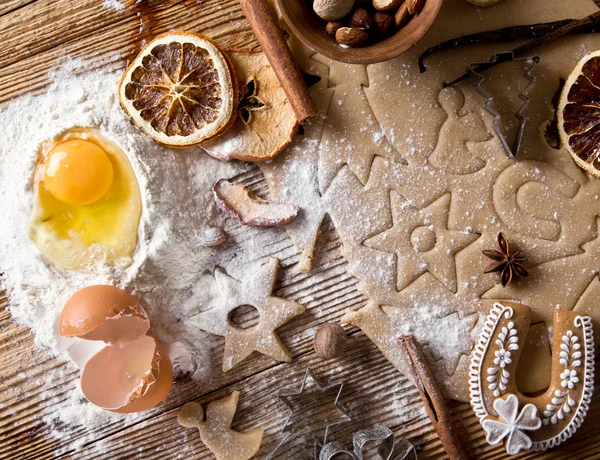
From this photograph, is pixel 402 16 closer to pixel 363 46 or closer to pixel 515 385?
pixel 363 46

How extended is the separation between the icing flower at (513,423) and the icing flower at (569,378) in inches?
5.9

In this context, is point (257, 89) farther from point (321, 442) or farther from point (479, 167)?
point (321, 442)

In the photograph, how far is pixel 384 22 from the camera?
212 centimetres

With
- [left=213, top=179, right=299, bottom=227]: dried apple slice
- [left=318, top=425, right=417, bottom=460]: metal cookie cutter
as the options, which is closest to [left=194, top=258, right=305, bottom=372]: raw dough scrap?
[left=213, top=179, right=299, bottom=227]: dried apple slice

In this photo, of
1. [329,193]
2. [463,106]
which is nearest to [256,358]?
[329,193]

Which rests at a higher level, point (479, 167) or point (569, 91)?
point (569, 91)

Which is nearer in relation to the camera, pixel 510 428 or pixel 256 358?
pixel 510 428

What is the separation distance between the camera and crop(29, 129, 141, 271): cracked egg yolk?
2.25 meters

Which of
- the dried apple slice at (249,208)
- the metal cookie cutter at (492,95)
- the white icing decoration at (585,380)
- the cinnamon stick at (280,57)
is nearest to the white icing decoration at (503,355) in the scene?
the white icing decoration at (585,380)

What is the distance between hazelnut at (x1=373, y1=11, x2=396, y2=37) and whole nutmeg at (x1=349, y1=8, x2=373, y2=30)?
0.08ft

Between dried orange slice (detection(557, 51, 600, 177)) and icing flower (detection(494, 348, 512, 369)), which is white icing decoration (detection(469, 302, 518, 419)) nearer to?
icing flower (detection(494, 348, 512, 369))

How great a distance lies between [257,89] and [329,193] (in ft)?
1.62

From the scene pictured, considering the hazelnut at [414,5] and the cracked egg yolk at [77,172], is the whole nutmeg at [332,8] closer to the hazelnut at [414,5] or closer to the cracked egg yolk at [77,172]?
the hazelnut at [414,5]

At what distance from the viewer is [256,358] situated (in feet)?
7.82
